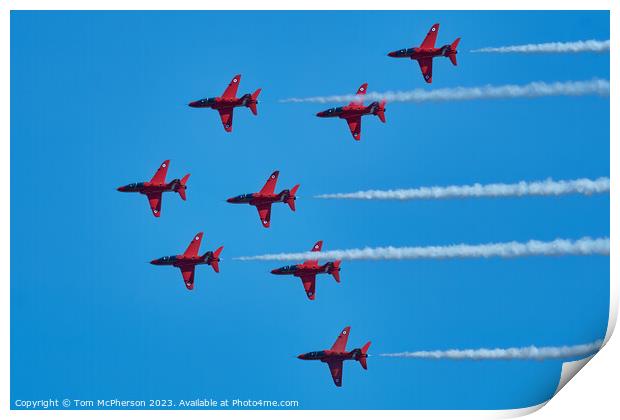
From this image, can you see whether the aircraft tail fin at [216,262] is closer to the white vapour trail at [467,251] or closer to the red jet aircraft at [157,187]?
the white vapour trail at [467,251]

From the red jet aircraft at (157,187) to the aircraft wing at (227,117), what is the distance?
644 millimetres

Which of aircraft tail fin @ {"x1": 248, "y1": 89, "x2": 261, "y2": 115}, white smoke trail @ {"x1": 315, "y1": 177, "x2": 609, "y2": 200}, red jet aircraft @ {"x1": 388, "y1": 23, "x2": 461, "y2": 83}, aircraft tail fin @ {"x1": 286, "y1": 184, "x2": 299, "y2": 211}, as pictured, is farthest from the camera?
aircraft tail fin @ {"x1": 248, "y1": 89, "x2": 261, "y2": 115}

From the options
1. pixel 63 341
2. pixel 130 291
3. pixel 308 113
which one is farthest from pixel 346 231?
pixel 63 341

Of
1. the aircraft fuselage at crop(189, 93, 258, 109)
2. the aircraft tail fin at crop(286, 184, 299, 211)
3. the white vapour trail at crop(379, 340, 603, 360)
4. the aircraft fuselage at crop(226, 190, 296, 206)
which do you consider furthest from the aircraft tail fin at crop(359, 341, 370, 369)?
the aircraft fuselage at crop(189, 93, 258, 109)

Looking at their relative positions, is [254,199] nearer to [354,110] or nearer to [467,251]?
[354,110]

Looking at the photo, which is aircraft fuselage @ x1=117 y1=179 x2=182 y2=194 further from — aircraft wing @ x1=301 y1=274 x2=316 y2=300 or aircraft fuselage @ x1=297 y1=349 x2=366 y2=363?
aircraft fuselage @ x1=297 y1=349 x2=366 y2=363

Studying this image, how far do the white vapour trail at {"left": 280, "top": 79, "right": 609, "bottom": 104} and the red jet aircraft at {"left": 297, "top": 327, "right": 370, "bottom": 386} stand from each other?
234cm

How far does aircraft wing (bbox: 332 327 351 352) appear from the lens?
1184cm

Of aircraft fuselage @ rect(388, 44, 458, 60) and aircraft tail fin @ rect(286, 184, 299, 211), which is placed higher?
aircraft fuselage @ rect(388, 44, 458, 60)

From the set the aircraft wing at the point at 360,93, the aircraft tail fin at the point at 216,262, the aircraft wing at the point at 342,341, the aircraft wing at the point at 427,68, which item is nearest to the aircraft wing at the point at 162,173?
the aircraft tail fin at the point at 216,262

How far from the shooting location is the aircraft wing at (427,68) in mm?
11883

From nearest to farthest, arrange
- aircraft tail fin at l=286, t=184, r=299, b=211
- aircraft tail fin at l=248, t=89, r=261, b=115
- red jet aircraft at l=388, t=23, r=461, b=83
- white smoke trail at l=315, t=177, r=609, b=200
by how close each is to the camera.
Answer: white smoke trail at l=315, t=177, r=609, b=200 → red jet aircraft at l=388, t=23, r=461, b=83 → aircraft tail fin at l=286, t=184, r=299, b=211 → aircraft tail fin at l=248, t=89, r=261, b=115

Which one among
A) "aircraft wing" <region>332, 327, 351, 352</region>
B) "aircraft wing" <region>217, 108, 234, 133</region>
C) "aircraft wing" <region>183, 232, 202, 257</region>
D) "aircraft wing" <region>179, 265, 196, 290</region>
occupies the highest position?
"aircraft wing" <region>217, 108, 234, 133</region>

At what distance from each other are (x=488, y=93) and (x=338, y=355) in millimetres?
3014
